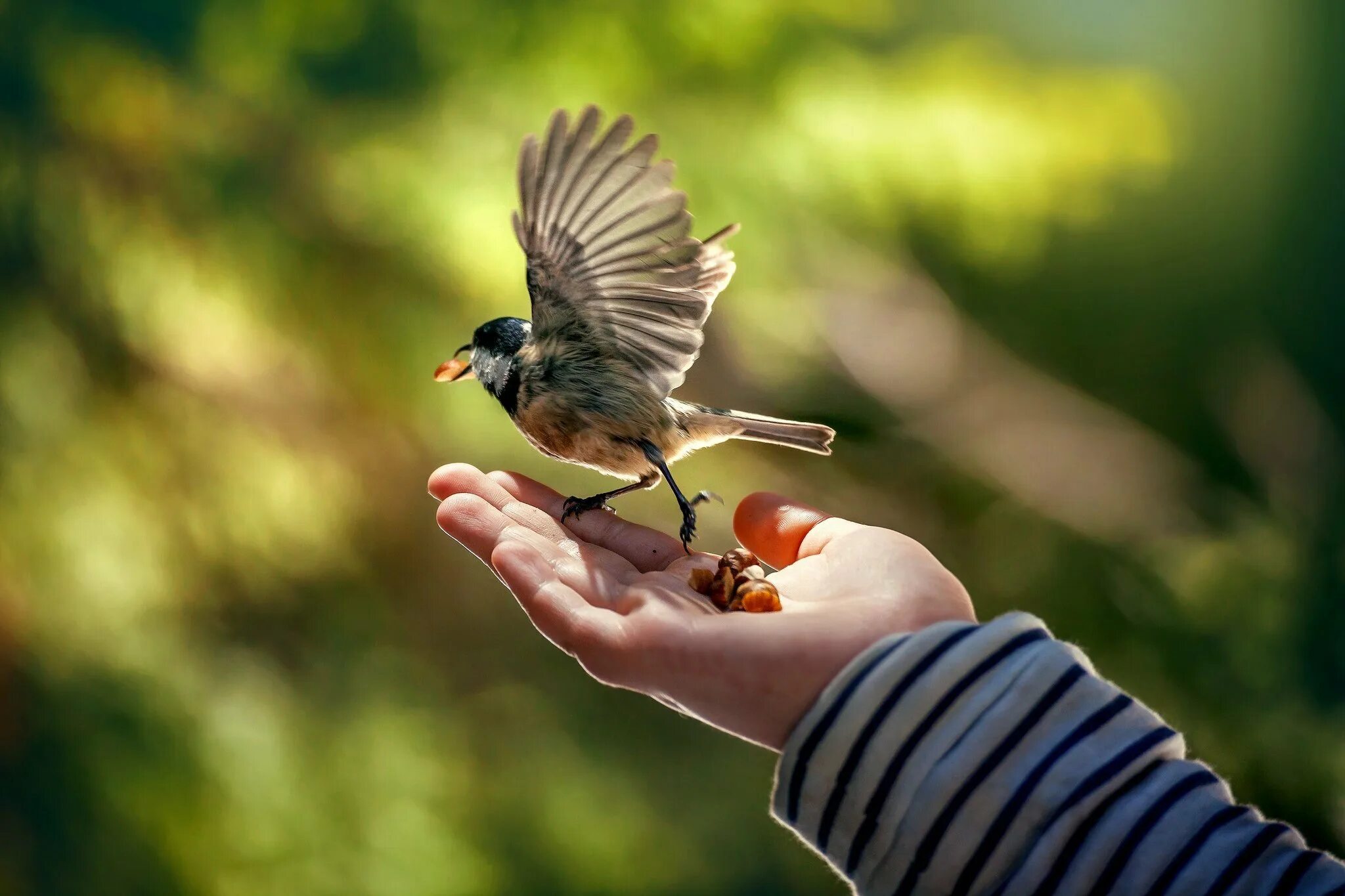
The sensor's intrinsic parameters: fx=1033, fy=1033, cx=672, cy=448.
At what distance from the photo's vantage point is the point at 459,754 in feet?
6.85

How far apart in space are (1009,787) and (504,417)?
139 centimetres

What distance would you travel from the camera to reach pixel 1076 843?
2.38ft

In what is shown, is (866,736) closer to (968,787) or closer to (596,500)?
(968,787)

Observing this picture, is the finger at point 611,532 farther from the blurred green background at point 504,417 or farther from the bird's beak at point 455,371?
the blurred green background at point 504,417

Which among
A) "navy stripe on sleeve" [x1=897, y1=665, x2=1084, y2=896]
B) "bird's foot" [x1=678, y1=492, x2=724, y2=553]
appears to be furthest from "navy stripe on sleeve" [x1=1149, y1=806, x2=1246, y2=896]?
"bird's foot" [x1=678, y1=492, x2=724, y2=553]

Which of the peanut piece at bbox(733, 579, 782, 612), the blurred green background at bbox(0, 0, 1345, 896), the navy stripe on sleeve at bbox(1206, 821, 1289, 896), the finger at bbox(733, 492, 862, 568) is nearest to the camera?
the navy stripe on sleeve at bbox(1206, 821, 1289, 896)

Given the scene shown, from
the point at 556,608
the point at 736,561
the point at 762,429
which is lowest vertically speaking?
the point at 556,608

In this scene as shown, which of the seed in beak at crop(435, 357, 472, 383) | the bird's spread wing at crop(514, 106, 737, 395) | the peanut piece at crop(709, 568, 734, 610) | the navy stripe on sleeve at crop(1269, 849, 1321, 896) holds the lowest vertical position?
the peanut piece at crop(709, 568, 734, 610)

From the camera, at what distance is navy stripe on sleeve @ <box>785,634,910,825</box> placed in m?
0.80

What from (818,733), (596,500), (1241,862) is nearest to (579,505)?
(596,500)

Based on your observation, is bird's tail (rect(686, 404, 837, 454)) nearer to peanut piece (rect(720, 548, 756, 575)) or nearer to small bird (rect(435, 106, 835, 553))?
small bird (rect(435, 106, 835, 553))

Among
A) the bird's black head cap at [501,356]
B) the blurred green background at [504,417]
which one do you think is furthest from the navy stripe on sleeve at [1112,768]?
the blurred green background at [504,417]

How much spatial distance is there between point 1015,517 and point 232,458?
1565mm

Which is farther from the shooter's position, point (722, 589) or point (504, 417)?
point (504, 417)
